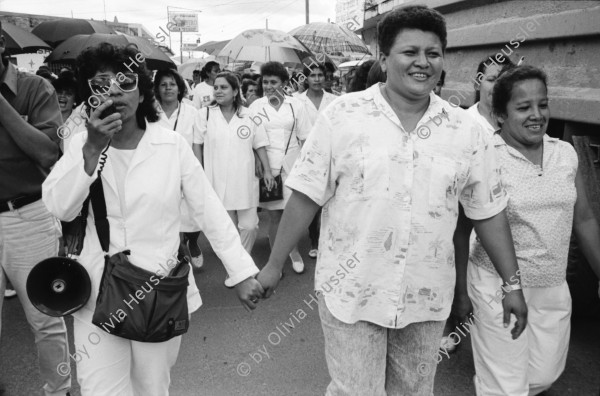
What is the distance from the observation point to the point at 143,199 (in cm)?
230

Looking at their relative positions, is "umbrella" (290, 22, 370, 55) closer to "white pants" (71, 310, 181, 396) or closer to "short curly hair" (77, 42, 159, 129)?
"short curly hair" (77, 42, 159, 129)

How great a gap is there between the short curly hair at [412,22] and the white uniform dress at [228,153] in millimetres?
3259

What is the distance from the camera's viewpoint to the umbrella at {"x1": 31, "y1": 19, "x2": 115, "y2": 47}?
8625mm

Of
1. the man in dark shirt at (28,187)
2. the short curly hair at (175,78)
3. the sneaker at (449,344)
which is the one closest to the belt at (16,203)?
the man in dark shirt at (28,187)

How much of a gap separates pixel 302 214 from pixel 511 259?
929 mm

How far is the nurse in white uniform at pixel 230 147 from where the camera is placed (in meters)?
5.38

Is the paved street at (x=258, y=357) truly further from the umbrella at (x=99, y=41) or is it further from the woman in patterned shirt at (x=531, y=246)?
the umbrella at (x=99, y=41)

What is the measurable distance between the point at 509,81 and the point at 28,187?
2530 mm

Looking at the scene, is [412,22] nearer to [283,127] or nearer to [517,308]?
[517,308]

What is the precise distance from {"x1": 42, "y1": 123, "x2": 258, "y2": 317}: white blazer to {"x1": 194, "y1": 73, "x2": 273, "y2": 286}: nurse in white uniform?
292 centimetres

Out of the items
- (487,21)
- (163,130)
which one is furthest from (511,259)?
(487,21)

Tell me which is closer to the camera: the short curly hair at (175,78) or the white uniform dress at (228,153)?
the white uniform dress at (228,153)

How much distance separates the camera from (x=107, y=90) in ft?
7.55

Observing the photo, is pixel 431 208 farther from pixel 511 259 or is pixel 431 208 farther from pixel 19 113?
pixel 19 113
